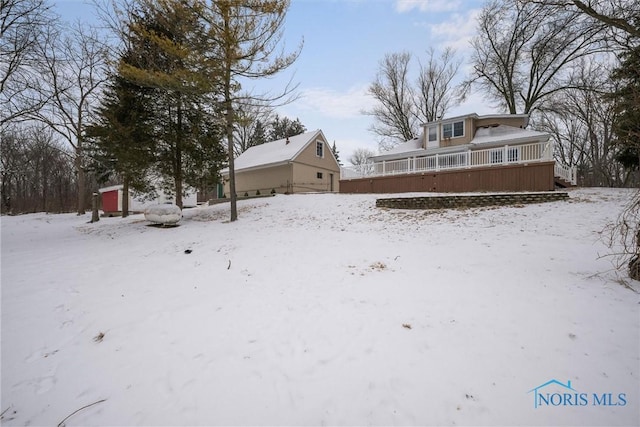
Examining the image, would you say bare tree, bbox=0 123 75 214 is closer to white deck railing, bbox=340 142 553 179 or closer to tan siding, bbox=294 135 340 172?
tan siding, bbox=294 135 340 172

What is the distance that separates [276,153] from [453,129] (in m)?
13.0

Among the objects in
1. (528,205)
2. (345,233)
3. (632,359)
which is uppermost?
(528,205)

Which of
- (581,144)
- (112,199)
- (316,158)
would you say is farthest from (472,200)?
(112,199)

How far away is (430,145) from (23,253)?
67.3ft

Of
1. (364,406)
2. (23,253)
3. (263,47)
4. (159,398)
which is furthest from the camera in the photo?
(263,47)

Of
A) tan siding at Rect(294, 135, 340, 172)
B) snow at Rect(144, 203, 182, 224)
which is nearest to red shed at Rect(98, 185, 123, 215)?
snow at Rect(144, 203, 182, 224)

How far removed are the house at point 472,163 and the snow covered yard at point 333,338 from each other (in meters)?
5.46

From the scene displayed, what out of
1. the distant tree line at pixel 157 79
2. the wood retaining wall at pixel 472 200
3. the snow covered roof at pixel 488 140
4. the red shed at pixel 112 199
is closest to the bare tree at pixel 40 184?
the red shed at pixel 112 199

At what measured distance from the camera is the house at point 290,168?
1941cm

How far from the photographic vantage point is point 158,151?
1180cm

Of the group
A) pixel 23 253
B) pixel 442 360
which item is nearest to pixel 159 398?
pixel 442 360

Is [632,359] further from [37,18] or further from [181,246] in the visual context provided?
[37,18]

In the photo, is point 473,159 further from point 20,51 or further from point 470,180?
point 20,51

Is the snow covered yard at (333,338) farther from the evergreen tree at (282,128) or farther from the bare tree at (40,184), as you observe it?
the bare tree at (40,184)
